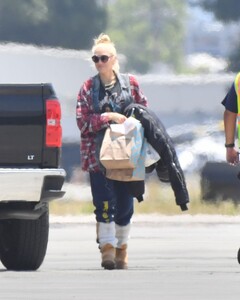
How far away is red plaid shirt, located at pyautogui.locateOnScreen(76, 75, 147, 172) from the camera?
40.1ft

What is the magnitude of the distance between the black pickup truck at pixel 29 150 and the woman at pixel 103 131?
0.62 metres

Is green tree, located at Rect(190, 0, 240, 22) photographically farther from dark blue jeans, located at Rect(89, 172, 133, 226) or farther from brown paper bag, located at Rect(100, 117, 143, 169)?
brown paper bag, located at Rect(100, 117, 143, 169)

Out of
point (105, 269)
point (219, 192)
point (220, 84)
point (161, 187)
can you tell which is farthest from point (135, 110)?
point (220, 84)

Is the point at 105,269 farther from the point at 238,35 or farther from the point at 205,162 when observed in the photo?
the point at 238,35

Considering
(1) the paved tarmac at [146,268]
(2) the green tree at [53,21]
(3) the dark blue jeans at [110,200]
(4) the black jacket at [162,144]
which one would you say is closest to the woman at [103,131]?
(3) the dark blue jeans at [110,200]

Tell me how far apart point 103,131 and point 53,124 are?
752 mm

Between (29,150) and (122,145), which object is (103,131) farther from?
(29,150)

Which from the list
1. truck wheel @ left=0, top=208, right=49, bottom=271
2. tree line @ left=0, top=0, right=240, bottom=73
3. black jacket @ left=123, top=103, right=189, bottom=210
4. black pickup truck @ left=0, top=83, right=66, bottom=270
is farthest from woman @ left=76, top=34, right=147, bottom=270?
tree line @ left=0, top=0, right=240, bottom=73

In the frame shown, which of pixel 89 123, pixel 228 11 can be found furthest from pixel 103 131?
pixel 228 11

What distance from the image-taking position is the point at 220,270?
472 inches

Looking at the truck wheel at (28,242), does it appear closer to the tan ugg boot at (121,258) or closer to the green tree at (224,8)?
the tan ugg boot at (121,258)

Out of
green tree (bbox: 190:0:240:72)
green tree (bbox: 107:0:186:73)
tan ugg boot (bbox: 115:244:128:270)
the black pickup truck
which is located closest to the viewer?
the black pickup truck

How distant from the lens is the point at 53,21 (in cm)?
2711

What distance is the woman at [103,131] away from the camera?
1232 cm
